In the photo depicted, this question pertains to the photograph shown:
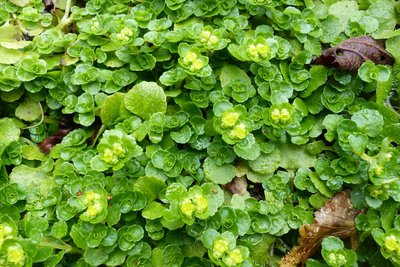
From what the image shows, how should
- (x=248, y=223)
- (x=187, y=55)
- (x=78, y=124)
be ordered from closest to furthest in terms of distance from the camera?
(x=248, y=223)
(x=187, y=55)
(x=78, y=124)

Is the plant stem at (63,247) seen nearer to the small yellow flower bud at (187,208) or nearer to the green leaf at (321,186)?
the small yellow flower bud at (187,208)

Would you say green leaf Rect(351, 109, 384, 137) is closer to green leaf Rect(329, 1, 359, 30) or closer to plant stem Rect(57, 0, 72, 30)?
green leaf Rect(329, 1, 359, 30)

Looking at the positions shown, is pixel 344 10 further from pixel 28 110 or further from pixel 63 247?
pixel 63 247

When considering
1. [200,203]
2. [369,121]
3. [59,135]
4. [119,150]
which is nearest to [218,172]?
[200,203]

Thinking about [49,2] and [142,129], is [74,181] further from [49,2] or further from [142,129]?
[49,2]

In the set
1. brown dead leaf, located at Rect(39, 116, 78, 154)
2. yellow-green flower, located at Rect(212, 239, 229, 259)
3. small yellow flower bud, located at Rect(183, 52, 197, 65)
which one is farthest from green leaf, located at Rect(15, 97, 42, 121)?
yellow-green flower, located at Rect(212, 239, 229, 259)

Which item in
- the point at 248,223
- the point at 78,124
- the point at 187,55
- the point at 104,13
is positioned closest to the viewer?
the point at 248,223

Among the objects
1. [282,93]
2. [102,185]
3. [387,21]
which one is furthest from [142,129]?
[387,21]
